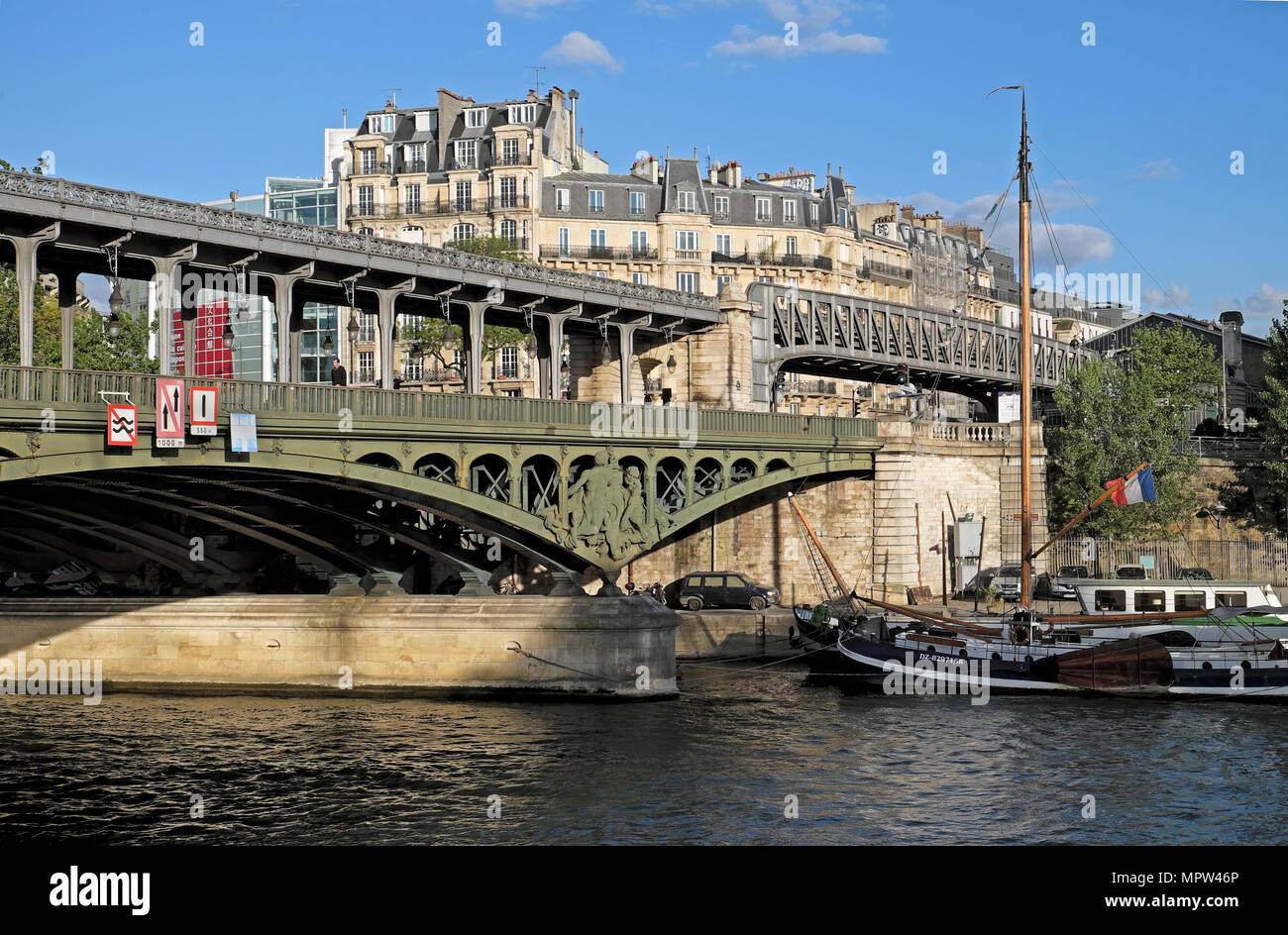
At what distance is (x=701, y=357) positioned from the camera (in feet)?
204

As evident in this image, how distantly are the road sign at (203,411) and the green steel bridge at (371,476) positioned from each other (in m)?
0.53

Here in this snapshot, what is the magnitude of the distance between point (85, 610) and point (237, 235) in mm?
12669

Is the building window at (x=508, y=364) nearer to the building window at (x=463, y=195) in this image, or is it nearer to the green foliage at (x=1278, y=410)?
the building window at (x=463, y=195)

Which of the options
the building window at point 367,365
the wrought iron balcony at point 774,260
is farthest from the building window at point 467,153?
the wrought iron balcony at point 774,260

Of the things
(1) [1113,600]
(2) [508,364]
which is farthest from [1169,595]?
(2) [508,364]

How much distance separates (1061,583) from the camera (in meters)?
52.8

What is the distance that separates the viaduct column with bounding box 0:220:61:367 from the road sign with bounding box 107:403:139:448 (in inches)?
121

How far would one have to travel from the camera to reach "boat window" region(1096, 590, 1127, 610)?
47.9 meters

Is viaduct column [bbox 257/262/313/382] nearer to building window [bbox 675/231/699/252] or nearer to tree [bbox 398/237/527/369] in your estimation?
tree [bbox 398/237/527/369]

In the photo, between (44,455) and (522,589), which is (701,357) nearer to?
(522,589)

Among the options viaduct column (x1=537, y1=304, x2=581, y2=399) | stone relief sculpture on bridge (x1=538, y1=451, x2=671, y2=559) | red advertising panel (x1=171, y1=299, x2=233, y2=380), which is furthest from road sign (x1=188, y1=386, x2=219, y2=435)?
red advertising panel (x1=171, y1=299, x2=233, y2=380)

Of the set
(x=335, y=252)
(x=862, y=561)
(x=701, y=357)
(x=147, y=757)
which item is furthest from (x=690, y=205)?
(x=147, y=757)

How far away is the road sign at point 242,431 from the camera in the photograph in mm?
32812

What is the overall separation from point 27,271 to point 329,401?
7329mm
